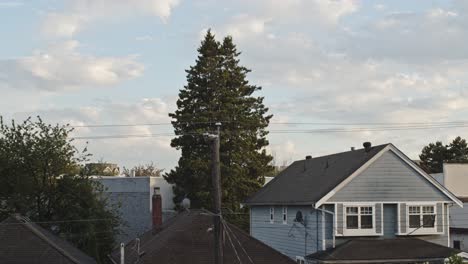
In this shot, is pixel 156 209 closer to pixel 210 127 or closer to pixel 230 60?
pixel 210 127

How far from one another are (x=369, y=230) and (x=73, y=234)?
19.6 metres

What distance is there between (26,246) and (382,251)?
1722cm

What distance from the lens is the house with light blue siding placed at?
37.8 metres

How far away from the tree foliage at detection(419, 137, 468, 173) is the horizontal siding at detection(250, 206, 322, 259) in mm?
41727

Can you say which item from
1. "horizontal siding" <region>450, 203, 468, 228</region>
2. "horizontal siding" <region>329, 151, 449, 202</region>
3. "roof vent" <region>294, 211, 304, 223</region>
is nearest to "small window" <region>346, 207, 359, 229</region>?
"horizontal siding" <region>329, 151, 449, 202</region>

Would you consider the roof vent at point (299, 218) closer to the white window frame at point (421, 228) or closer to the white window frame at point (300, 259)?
the white window frame at point (300, 259)

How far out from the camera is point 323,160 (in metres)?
44.8

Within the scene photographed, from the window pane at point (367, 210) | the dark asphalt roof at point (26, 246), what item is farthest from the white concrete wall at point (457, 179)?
the dark asphalt roof at point (26, 246)

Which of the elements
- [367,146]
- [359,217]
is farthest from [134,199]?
[359,217]

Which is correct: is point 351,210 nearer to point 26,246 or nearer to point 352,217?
point 352,217

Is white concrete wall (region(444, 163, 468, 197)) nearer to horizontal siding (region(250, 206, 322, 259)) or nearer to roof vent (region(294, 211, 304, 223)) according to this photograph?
horizontal siding (region(250, 206, 322, 259))

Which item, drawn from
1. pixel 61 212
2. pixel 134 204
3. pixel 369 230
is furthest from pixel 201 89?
pixel 369 230

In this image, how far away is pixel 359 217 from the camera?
3828 cm

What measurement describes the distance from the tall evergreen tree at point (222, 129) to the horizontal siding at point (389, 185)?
19.6 metres
